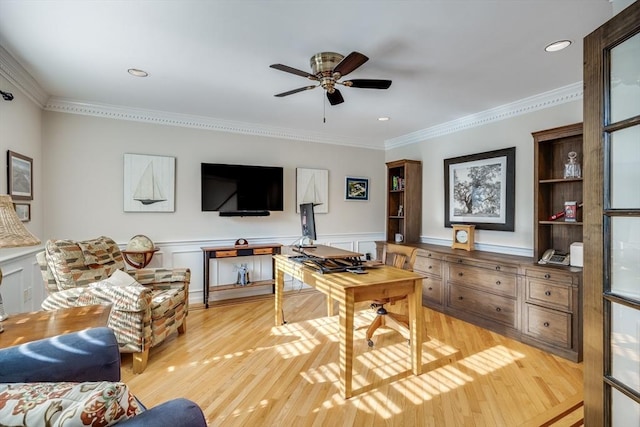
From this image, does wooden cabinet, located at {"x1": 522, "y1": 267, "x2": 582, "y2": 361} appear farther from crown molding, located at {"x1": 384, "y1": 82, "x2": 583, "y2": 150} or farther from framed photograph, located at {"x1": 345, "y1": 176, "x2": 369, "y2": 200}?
framed photograph, located at {"x1": 345, "y1": 176, "x2": 369, "y2": 200}

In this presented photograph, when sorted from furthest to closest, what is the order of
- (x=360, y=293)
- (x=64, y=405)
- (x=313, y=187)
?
(x=313, y=187) → (x=360, y=293) → (x=64, y=405)

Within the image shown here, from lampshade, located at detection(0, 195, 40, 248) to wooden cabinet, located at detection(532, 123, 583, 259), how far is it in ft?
13.0

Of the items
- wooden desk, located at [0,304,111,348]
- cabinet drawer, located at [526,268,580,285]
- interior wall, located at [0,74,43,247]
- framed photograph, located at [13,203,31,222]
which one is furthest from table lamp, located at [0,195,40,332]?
cabinet drawer, located at [526,268,580,285]

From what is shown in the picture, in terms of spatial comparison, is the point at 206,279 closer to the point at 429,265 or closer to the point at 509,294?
the point at 429,265

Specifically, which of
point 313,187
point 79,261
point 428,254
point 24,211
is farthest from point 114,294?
point 428,254

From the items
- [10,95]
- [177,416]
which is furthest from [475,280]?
[10,95]

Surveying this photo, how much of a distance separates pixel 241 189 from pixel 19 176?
2243 millimetres

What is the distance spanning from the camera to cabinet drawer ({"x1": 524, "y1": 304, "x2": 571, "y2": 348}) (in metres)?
2.79

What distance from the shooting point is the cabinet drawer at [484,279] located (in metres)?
3.25

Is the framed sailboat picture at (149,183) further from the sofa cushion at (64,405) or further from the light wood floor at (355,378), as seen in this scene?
the sofa cushion at (64,405)

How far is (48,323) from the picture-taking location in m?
1.81

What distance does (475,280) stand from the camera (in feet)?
11.7

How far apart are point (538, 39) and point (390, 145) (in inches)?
130

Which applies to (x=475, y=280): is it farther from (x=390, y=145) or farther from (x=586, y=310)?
(x=390, y=145)
